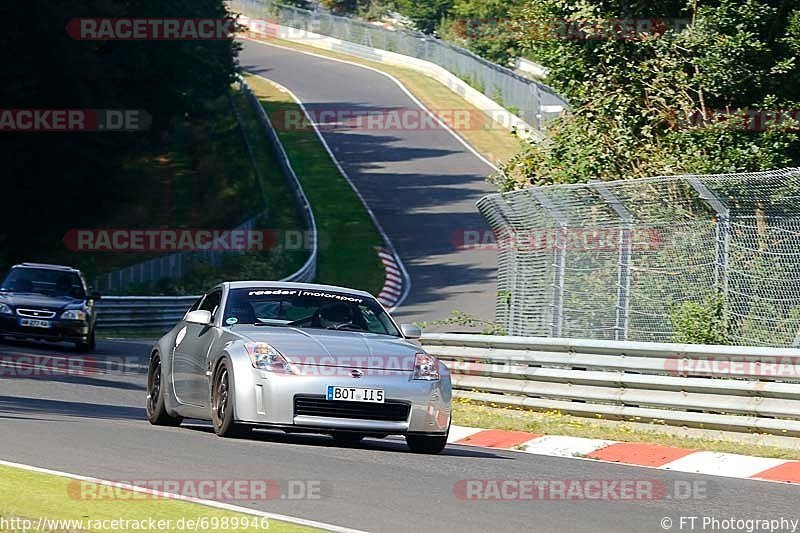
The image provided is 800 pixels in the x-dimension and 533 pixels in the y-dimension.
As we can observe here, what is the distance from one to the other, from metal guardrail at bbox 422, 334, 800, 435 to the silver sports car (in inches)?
111

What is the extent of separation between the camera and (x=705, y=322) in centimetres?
1450

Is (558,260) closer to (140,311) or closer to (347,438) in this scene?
(347,438)

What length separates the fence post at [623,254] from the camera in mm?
15523

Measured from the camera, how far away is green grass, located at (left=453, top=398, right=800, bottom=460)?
1264 cm

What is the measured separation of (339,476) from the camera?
961cm

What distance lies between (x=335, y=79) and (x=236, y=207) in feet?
117

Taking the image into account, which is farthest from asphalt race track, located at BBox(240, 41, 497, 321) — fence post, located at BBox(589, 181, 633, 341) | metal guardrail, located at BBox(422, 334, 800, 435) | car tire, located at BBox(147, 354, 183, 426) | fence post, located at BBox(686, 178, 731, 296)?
car tire, located at BBox(147, 354, 183, 426)

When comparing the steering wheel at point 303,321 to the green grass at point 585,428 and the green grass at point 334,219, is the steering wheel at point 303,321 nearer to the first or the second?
the green grass at point 585,428

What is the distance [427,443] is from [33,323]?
1445 cm

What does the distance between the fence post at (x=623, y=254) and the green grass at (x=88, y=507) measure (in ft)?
27.2

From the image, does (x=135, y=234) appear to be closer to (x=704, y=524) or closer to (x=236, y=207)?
(x=236, y=207)

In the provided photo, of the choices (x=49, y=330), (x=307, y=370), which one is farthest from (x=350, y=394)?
(x=49, y=330)

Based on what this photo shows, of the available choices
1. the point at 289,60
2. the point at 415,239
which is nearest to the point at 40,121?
the point at 415,239

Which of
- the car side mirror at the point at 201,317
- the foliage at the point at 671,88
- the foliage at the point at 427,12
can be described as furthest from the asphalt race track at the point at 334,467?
the foliage at the point at 427,12
